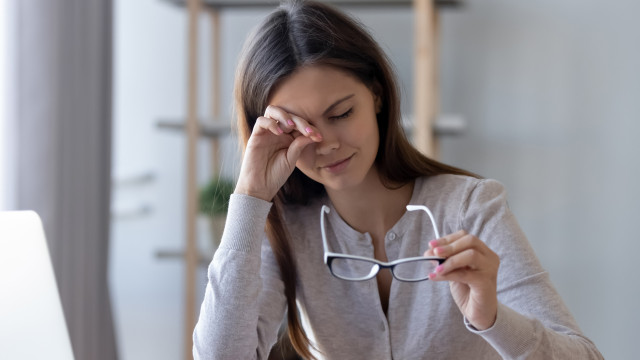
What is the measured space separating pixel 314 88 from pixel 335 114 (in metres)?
0.05

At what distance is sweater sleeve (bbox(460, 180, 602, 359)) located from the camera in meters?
0.95

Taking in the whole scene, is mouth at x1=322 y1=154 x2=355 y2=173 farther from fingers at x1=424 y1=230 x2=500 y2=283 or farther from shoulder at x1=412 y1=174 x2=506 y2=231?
fingers at x1=424 y1=230 x2=500 y2=283

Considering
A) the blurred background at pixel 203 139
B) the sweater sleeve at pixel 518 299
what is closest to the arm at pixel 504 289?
the sweater sleeve at pixel 518 299

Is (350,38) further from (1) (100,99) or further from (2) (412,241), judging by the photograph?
(1) (100,99)

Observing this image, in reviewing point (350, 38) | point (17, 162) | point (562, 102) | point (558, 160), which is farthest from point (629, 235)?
point (17, 162)

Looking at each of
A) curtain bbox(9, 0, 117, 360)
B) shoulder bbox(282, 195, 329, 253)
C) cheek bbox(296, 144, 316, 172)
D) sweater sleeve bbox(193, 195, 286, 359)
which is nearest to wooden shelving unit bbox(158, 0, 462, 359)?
curtain bbox(9, 0, 117, 360)

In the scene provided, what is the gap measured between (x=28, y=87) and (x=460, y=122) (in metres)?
1.23

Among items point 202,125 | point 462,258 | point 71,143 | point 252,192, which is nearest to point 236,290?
point 252,192

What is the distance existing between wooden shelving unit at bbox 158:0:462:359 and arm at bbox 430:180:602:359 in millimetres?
943

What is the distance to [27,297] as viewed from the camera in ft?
3.14

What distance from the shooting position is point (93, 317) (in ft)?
6.31

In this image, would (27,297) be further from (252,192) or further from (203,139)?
(203,139)

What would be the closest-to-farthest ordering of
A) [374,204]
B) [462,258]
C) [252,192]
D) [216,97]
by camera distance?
[462,258] → [252,192] → [374,204] → [216,97]

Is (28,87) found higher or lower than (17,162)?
higher
